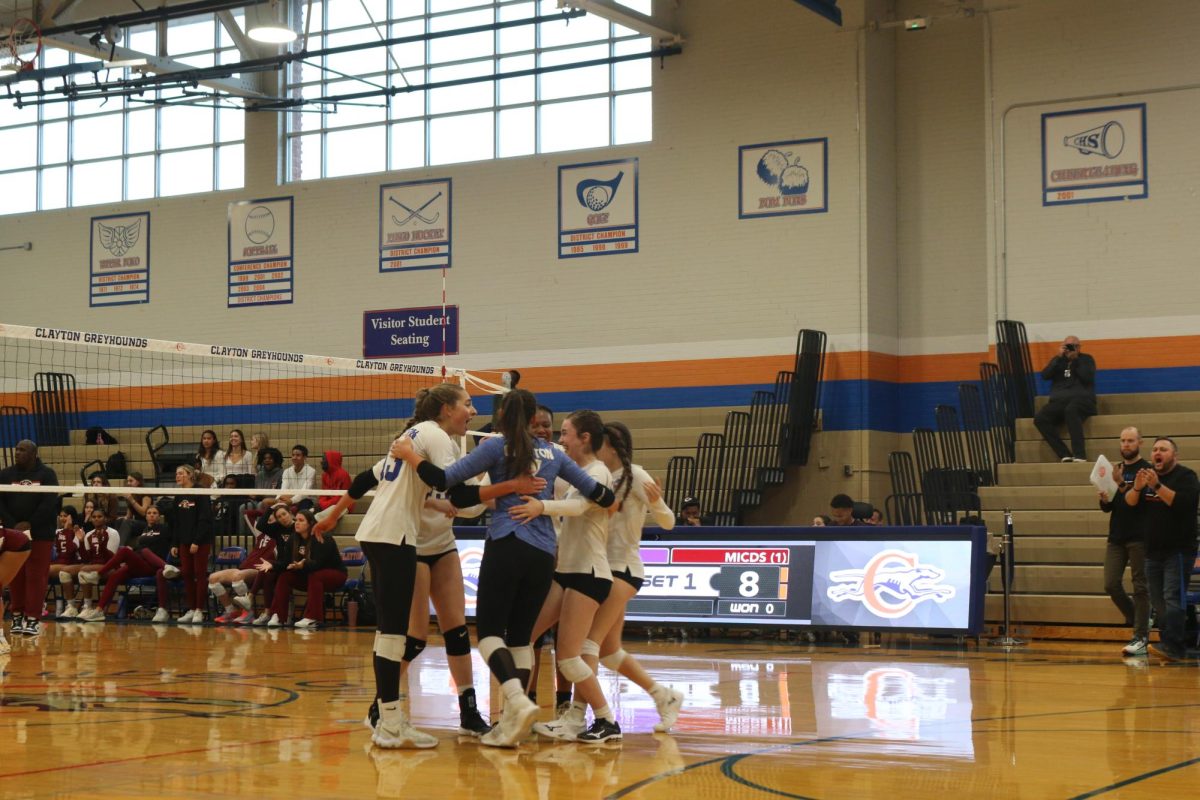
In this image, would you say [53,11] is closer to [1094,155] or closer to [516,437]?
[1094,155]

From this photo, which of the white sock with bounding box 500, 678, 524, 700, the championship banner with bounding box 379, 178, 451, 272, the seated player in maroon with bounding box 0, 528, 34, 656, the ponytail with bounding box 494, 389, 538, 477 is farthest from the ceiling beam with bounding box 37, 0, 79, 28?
the white sock with bounding box 500, 678, 524, 700

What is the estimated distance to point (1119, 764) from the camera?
5867 millimetres

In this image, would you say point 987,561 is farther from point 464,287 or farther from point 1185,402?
point 464,287

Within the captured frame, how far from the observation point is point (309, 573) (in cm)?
1562

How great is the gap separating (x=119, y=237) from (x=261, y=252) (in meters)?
2.68

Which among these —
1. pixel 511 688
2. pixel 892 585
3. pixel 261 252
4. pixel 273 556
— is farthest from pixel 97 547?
pixel 511 688

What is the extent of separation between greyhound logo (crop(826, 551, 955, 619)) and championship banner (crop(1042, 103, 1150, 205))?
6180mm

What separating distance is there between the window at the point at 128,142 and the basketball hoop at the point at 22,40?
1475 millimetres

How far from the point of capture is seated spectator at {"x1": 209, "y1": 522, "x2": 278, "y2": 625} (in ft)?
52.4

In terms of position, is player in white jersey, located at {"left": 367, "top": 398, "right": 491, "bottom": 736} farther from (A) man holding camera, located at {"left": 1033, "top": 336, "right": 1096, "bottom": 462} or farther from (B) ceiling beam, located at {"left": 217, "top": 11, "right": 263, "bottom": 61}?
(B) ceiling beam, located at {"left": 217, "top": 11, "right": 263, "bottom": 61}

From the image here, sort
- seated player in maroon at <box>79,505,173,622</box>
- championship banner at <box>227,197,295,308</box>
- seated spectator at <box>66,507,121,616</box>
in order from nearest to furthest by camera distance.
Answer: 1. seated player in maroon at <box>79,505,173,622</box>
2. seated spectator at <box>66,507,121,616</box>
3. championship banner at <box>227,197,295,308</box>

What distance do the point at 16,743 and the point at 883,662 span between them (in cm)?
670

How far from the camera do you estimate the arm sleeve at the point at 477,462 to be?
6.25 meters

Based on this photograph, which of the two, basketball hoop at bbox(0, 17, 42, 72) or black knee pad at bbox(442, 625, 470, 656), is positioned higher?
basketball hoop at bbox(0, 17, 42, 72)
